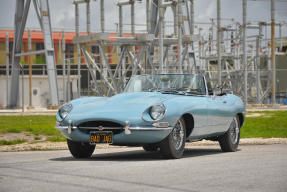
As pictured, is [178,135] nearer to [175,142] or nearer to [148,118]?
[175,142]

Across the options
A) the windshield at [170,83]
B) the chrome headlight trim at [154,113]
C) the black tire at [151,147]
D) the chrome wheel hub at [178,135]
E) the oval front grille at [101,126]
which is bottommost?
the black tire at [151,147]

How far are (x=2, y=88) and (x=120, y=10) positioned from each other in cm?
1414

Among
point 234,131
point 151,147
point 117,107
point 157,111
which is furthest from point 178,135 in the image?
point 234,131

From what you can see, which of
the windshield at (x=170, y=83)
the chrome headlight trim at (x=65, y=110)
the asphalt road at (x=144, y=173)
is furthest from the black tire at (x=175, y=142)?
the chrome headlight trim at (x=65, y=110)

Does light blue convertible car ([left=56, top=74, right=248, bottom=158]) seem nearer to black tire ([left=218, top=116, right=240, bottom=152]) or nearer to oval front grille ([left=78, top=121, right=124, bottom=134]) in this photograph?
oval front grille ([left=78, top=121, right=124, bottom=134])

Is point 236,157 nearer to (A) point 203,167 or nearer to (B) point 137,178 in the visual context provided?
(A) point 203,167

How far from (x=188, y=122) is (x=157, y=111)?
0.93 meters

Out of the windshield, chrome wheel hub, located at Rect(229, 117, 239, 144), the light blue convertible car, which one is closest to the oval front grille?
the light blue convertible car

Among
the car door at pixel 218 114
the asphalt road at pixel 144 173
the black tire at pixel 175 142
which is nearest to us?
the asphalt road at pixel 144 173

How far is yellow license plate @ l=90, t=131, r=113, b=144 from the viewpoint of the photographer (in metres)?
9.01

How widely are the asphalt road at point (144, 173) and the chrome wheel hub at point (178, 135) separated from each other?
24 cm

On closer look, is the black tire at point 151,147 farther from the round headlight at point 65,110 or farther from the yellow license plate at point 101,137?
the round headlight at point 65,110

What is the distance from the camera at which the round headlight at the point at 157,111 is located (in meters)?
9.02

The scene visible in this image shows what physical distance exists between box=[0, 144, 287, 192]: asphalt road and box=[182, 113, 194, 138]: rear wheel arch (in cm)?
40
